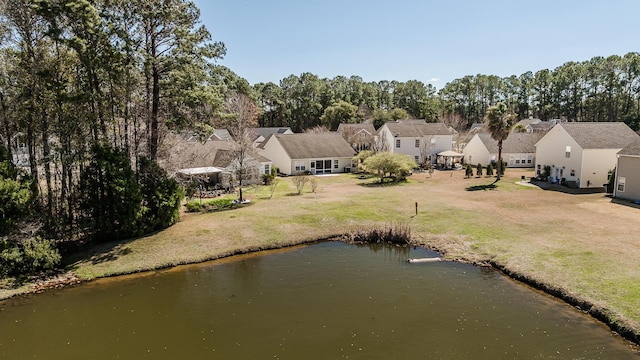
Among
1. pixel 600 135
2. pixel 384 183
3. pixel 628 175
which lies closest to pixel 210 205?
pixel 384 183

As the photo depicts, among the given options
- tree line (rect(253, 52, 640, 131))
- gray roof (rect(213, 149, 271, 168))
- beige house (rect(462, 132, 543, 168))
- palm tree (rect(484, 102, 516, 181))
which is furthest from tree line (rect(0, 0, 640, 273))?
tree line (rect(253, 52, 640, 131))

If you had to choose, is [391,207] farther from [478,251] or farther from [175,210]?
[175,210]

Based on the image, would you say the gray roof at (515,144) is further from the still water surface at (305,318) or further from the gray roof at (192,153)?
the still water surface at (305,318)

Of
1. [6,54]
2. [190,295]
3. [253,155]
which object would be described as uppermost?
[6,54]

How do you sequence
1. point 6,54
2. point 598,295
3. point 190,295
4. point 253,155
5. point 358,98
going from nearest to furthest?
1. point 598,295
2. point 190,295
3. point 6,54
4. point 253,155
5. point 358,98

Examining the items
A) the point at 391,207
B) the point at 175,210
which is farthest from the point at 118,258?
the point at 391,207

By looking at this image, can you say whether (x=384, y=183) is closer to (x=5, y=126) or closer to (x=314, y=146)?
(x=314, y=146)
